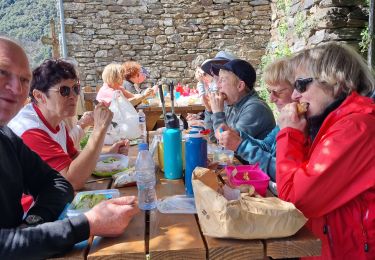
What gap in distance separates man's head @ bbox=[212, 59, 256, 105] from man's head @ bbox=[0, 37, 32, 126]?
71.3 inches

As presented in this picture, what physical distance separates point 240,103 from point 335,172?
169 cm

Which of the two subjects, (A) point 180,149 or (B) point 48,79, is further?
(B) point 48,79

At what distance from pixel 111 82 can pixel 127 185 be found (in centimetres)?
425

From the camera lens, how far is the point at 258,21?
9.32 metres

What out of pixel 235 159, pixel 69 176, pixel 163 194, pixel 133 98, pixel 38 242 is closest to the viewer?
pixel 38 242

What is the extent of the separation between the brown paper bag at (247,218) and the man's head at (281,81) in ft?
4.62

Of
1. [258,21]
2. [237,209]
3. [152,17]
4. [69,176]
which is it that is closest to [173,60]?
[152,17]

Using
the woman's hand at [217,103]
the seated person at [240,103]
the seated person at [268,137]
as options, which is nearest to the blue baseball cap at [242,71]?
the seated person at [240,103]

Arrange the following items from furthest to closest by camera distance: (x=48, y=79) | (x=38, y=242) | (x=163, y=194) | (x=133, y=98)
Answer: (x=133, y=98)
(x=48, y=79)
(x=163, y=194)
(x=38, y=242)

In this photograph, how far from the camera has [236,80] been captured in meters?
3.08

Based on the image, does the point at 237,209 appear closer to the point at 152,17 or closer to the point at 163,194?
the point at 163,194

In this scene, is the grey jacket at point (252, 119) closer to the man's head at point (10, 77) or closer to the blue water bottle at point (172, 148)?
the blue water bottle at point (172, 148)

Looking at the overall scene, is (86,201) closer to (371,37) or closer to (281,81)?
(281,81)

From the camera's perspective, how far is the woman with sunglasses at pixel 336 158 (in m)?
1.46
